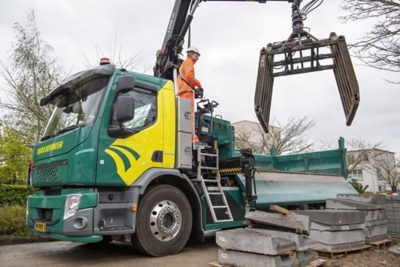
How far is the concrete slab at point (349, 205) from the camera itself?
5.62 m

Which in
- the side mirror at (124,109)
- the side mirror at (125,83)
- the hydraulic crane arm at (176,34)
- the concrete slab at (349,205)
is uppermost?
the hydraulic crane arm at (176,34)

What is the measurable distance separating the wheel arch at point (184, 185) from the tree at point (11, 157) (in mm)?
6356

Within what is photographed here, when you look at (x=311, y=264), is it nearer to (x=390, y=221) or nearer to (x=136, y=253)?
(x=136, y=253)

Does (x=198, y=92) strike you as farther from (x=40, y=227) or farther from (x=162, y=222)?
(x=40, y=227)

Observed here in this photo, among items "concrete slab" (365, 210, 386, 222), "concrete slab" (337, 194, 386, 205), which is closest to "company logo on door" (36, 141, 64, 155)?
"concrete slab" (365, 210, 386, 222)

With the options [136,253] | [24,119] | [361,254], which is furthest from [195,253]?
[24,119]

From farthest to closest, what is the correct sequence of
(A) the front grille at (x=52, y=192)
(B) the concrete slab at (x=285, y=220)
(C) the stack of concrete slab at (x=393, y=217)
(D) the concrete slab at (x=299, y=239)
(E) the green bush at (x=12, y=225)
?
(E) the green bush at (x=12, y=225)
(C) the stack of concrete slab at (x=393, y=217)
(A) the front grille at (x=52, y=192)
(B) the concrete slab at (x=285, y=220)
(D) the concrete slab at (x=299, y=239)

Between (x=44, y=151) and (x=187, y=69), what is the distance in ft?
8.80

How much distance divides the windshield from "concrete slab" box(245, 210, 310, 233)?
255 centimetres

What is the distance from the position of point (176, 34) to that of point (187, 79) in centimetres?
147

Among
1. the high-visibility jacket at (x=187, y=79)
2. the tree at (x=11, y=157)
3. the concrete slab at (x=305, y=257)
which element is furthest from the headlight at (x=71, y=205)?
the tree at (x=11, y=157)

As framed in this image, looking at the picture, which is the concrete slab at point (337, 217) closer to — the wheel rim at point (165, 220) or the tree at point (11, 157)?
the wheel rim at point (165, 220)

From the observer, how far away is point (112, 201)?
4.72m

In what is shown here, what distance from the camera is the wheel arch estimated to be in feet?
16.9
